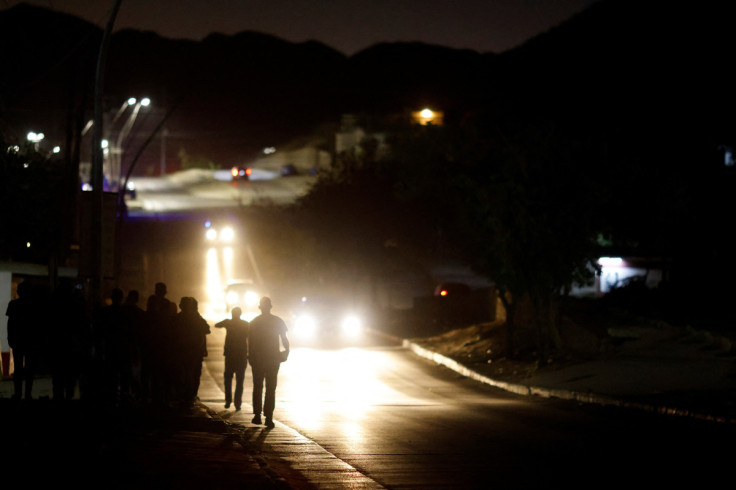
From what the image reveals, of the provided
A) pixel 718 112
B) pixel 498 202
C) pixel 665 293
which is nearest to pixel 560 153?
pixel 498 202

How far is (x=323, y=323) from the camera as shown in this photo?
39438 millimetres

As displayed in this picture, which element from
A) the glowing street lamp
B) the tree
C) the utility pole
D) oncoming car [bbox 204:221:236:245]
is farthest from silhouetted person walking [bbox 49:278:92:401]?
the glowing street lamp

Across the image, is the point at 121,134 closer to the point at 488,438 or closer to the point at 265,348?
the point at 265,348

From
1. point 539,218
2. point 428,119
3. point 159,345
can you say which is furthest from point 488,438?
point 428,119

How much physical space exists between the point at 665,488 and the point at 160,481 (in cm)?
471

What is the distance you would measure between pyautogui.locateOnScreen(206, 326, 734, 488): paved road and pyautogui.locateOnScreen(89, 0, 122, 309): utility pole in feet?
11.2

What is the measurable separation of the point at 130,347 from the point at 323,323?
74.0 ft

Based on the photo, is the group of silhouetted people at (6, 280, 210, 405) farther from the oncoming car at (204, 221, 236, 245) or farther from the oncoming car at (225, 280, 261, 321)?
the oncoming car at (225, 280, 261, 321)

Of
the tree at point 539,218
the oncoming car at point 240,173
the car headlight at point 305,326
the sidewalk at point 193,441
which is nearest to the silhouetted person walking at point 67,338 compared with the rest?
the sidewalk at point 193,441

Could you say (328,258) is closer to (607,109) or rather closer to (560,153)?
(607,109)

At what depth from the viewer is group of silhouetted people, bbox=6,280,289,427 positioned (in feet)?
48.9

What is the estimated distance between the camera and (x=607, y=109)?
52.6 m

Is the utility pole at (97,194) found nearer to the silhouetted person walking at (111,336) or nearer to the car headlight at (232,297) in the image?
the silhouetted person walking at (111,336)

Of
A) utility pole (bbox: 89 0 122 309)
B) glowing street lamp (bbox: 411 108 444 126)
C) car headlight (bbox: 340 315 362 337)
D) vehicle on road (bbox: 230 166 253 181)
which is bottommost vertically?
car headlight (bbox: 340 315 362 337)
